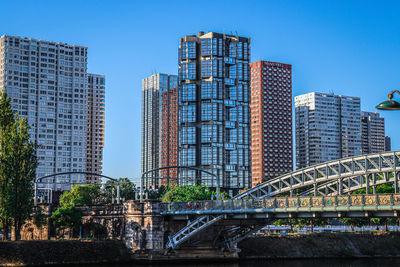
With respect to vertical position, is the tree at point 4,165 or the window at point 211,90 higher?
the window at point 211,90

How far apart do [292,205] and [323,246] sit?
31.0 metres

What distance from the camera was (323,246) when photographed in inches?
3686

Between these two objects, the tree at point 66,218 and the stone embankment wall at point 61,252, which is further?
the tree at point 66,218

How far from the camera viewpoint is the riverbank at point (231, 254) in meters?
72.4

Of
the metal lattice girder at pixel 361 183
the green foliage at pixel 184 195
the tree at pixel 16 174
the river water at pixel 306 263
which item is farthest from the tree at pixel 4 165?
the metal lattice girder at pixel 361 183

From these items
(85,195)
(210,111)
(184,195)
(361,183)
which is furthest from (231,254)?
(210,111)

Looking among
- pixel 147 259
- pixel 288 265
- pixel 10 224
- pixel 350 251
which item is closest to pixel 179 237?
pixel 147 259

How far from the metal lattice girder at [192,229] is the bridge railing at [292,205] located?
1.40 meters

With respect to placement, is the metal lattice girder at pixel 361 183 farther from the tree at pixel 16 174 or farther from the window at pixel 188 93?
the window at pixel 188 93

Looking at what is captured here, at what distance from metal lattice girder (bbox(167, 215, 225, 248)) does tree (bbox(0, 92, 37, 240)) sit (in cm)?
1930

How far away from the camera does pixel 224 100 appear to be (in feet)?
648

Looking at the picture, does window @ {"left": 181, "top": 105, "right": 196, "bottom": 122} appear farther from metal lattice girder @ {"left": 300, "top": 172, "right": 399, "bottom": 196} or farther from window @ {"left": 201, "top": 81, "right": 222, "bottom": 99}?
metal lattice girder @ {"left": 300, "top": 172, "right": 399, "bottom": 196}

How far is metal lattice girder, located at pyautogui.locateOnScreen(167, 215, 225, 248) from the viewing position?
75250mm

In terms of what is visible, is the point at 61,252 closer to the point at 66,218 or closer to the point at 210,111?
the point at 66,218
